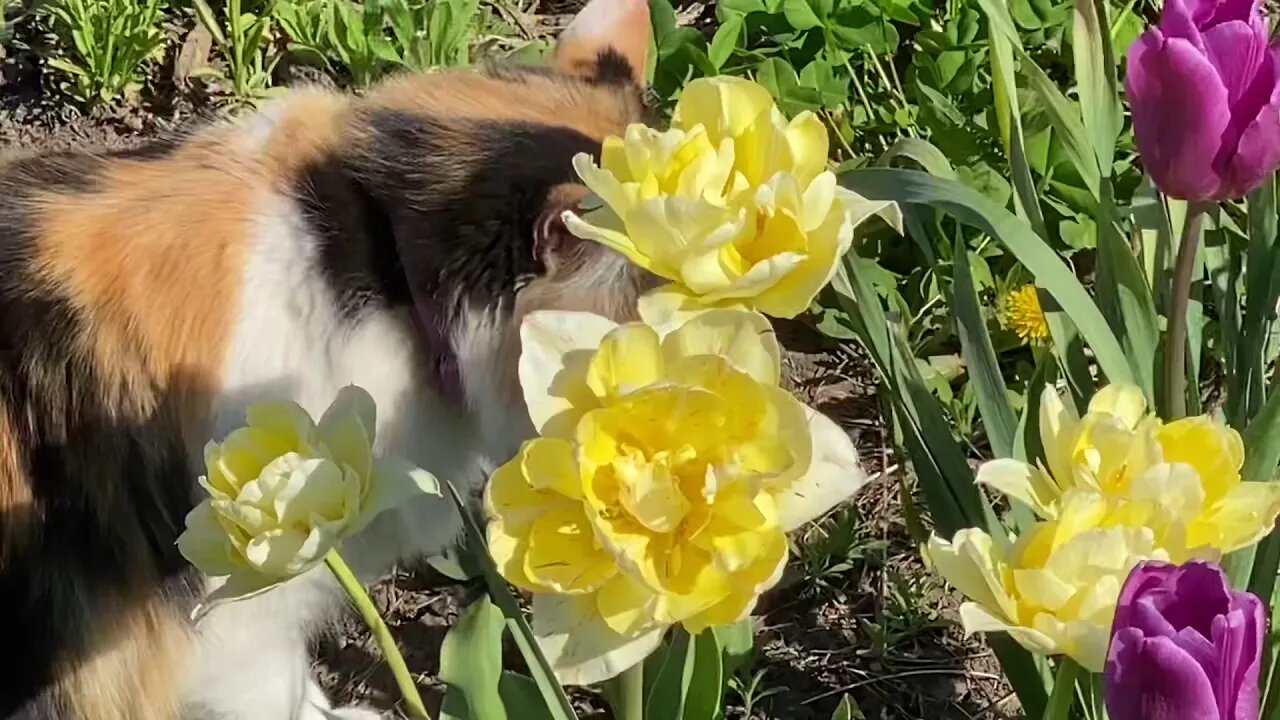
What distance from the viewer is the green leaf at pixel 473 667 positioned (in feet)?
3.19

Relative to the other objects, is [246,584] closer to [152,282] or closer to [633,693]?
[633,693]

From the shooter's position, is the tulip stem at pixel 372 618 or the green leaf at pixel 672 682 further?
the green leaf at pixel 672 682

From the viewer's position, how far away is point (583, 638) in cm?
64

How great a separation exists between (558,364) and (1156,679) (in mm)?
296

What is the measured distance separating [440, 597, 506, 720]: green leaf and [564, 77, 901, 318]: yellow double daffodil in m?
0.38

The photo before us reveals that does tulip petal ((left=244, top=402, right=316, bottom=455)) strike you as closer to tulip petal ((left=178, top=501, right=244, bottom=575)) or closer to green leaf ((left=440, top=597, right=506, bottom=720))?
tulip petal ((left=178, top=501, right=244, bottom=575))

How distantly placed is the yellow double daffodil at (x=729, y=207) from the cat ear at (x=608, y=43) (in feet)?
2.49

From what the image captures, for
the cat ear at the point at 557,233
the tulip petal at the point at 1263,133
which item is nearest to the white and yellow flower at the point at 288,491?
the cat ear at the point at 557,233

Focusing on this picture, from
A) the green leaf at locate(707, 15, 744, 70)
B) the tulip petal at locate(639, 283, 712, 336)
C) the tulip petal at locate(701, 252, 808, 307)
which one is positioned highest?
the tulip petal at locate(701, 252, 808, 307)

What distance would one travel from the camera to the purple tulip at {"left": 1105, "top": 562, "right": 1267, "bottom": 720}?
1.88 feet

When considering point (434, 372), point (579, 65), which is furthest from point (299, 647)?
point (579, 65)

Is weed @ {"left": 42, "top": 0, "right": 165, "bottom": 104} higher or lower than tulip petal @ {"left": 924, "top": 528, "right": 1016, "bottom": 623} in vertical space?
lower

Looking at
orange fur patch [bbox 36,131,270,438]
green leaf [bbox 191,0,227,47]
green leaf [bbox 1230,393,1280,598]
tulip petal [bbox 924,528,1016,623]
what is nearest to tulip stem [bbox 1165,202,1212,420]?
green leaf [bbox 1230,393,1280,598]

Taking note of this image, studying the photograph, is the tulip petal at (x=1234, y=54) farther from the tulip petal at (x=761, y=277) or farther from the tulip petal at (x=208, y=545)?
the tulip petal at (x=208, y=545)
